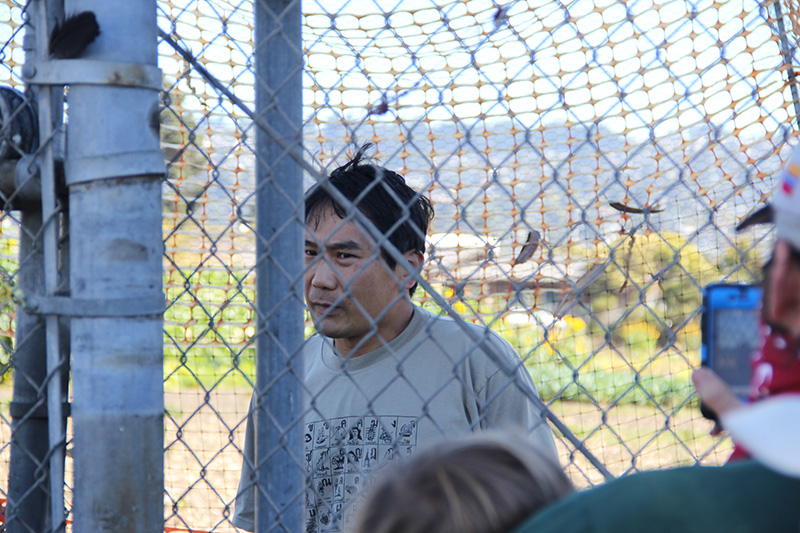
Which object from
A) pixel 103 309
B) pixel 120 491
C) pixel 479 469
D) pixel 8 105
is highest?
pixel 8 105

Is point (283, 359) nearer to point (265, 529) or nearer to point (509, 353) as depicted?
point (265, 529)

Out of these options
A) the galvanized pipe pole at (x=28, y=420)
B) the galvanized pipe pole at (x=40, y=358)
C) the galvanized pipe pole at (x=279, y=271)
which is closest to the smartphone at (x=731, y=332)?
the galvanized pipe pole at (x=279, y=271)

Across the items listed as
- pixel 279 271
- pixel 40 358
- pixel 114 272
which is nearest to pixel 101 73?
pixel 114 272

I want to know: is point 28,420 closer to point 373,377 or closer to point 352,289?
point 373,377

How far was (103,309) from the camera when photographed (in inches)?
53.5

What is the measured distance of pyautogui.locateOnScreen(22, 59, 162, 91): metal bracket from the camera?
53.4 inches

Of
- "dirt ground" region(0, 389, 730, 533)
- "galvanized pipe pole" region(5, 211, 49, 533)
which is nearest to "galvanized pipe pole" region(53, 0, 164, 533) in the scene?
"galvanized pipe pole" region(5, 211, 49, 533)

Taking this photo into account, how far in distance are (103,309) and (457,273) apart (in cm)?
347

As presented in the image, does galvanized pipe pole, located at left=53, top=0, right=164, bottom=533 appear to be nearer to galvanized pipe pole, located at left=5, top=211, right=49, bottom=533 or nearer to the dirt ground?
galvanized pipe pole, located at left=5, top=211, right=49, bottom=533

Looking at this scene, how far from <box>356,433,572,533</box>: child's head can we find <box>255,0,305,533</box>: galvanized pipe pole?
0.54 meters

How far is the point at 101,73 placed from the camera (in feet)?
4.45

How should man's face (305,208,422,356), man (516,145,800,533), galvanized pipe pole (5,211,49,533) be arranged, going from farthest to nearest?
1. man's face (305,208,422,356)
2. galvanized pipe pole (5,211,49,533)
3. man (516,145,800,533)

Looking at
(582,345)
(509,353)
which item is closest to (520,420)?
(509,353)

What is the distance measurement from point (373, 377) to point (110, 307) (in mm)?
1156
